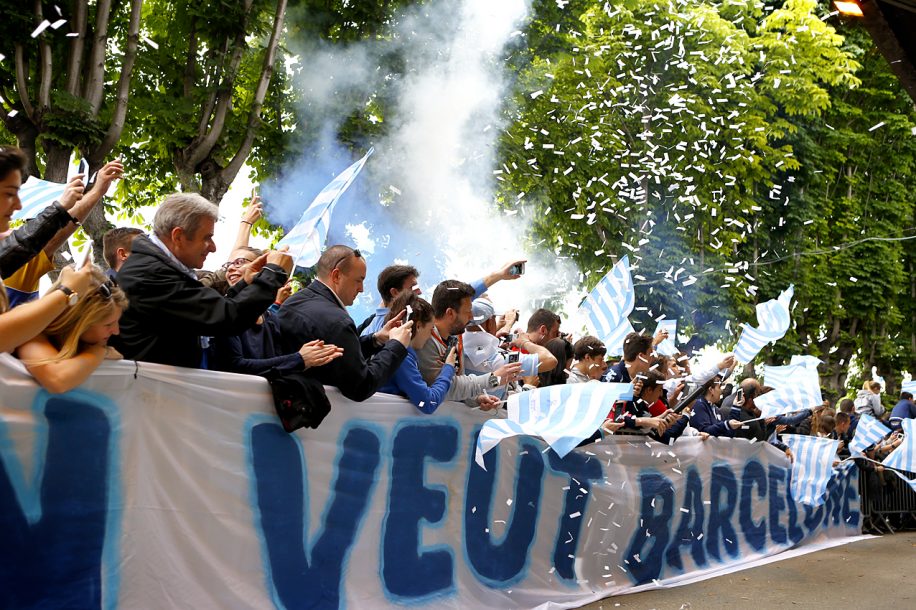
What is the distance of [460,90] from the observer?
50.3 ft

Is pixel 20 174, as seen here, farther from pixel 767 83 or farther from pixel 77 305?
pixel 767 83

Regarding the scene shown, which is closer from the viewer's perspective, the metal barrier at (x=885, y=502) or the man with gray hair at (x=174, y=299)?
the man with gray hair at (x=174, y=299)

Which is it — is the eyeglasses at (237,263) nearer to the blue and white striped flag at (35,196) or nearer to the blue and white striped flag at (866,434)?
the blue and white striped flag at (35,196)

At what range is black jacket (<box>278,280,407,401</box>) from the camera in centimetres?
505

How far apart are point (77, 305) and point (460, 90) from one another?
12.1 meters

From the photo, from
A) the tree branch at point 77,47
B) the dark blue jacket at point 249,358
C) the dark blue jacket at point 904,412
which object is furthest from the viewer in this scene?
the dark blue jacket at point 904,412

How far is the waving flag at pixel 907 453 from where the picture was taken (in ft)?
32.1

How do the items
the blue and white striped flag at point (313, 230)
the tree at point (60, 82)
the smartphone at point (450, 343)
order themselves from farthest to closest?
1. the tree at point (60, 82)
2. the smartphone at point (450, 343)
3. the blue and white striped flag at point (313, 230)

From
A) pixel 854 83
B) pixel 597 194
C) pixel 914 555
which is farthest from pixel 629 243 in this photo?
pixel 914 555

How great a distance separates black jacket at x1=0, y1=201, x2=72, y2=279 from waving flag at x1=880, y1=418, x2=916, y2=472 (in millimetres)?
7910

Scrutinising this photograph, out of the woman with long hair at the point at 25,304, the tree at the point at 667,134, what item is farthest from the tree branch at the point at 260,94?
the woman with long hair at the point at 25,304

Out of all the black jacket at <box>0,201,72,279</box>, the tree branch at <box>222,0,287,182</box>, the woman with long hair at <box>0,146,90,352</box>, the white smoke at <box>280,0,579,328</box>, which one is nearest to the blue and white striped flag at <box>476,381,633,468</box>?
the black jacket at <box>0,201,72,279</box>

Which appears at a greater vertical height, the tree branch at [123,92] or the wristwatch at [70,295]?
the tree branch at [123,92]

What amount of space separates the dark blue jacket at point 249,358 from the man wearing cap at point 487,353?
188 centimetres
